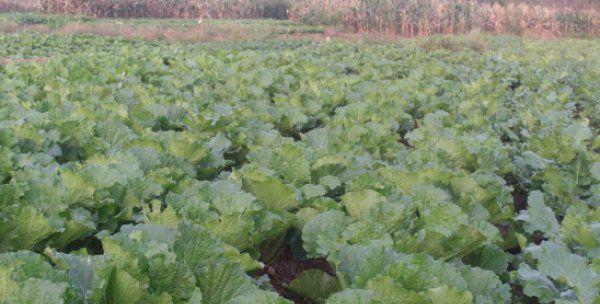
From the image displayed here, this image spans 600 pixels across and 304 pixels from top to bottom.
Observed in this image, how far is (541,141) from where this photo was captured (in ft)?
14.6

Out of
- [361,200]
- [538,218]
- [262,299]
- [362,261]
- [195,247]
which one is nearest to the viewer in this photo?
[262,299]

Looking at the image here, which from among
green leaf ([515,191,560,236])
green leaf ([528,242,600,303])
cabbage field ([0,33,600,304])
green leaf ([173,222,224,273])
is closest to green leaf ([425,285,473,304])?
cabbage field ([0,33,600,304])

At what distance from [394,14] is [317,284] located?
78.4 ft

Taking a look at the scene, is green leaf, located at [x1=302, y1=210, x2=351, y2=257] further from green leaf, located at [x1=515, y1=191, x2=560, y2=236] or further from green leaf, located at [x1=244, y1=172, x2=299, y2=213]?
green leaf, located at [x1=515, y1=191, x2=560, y2=236]

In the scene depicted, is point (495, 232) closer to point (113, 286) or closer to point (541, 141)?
point (113, 286)

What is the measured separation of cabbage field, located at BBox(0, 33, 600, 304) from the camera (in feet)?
5.90

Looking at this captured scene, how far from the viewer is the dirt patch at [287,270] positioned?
8.97 feet

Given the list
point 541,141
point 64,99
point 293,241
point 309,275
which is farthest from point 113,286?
point 541,141

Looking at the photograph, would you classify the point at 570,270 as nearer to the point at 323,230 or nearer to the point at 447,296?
the point at 447,296

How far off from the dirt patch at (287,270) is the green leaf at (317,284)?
27cm

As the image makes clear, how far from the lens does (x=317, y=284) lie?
94.0 inches

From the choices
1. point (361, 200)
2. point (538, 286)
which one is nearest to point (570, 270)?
point (538, 286)

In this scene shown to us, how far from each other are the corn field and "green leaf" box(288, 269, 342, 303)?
22.4 m

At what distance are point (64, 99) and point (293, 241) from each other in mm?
2628
